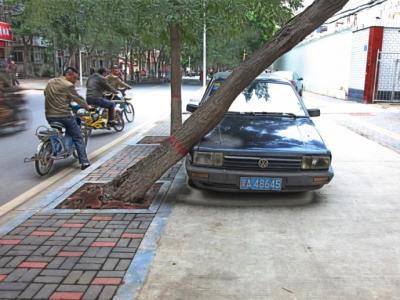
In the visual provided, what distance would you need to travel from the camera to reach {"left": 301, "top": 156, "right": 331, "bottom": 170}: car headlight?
18.6ft

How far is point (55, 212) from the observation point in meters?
5.55

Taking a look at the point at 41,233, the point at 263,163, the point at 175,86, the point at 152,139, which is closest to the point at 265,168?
the point at 263,163

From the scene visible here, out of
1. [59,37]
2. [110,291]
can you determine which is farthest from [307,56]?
[110,291]

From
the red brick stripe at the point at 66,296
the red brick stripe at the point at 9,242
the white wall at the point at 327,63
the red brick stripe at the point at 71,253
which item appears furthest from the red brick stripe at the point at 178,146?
the white wall at the point at 327,63

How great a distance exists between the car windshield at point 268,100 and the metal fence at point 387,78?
14759 millimetres

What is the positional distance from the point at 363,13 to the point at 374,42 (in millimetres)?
4602

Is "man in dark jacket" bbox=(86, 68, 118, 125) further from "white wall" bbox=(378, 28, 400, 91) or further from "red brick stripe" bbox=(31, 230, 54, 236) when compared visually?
"white wall" bbox=(378, 28, 400, 91)

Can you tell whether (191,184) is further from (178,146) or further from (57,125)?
(57,125)

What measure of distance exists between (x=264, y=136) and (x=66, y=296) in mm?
3335

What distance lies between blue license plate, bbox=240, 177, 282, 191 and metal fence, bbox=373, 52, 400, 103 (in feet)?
55.9

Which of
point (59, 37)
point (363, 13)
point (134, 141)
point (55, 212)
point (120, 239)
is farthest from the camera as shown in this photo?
point (59, 37)

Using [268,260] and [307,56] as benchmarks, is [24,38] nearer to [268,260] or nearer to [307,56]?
[307,56]

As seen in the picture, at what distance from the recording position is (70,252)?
4.40 m

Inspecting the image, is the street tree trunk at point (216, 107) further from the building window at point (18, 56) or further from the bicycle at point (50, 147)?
the building window at point (18, 56)
